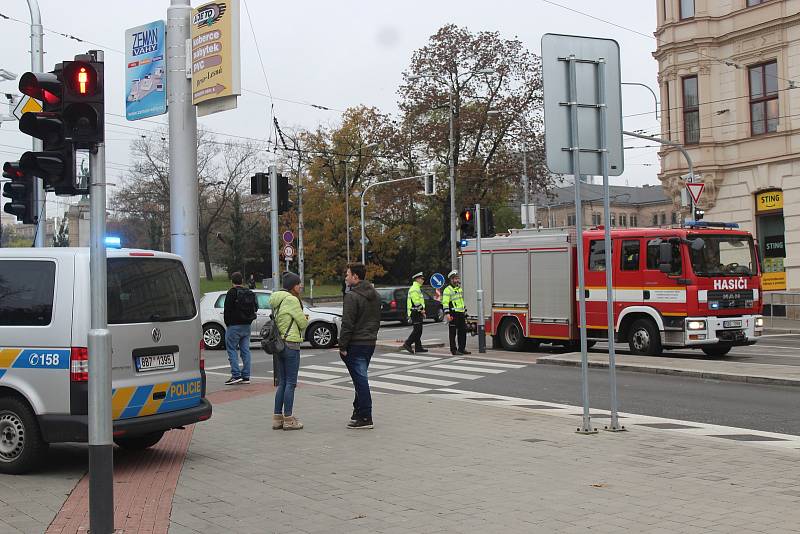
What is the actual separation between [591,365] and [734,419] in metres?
6.34


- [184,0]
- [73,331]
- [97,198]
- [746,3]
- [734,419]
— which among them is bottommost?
[734,419]

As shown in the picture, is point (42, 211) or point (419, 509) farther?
point (42, 211)

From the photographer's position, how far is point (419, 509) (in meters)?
6.66

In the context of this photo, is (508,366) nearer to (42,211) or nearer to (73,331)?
(42,211)

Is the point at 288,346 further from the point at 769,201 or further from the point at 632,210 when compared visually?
the point at 632,210

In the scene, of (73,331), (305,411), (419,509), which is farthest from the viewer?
(305,411)

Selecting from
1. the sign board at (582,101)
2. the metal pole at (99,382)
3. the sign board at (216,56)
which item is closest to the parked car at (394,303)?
the sign board at (216,56)

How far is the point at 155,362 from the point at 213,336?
52.7ft

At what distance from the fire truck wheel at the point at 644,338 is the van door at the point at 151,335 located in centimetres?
1217

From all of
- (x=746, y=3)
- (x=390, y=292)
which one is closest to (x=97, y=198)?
(x=390, y=292)

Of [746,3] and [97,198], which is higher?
[746,3]

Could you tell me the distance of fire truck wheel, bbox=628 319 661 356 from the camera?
62.0ft

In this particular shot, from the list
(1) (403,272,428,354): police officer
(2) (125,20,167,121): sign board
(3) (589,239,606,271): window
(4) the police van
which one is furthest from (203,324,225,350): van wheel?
(4) the police van

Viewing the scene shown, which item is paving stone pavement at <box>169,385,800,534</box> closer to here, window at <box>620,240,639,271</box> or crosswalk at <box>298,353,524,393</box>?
crosswalk at <box>298,353,524,393</box>
